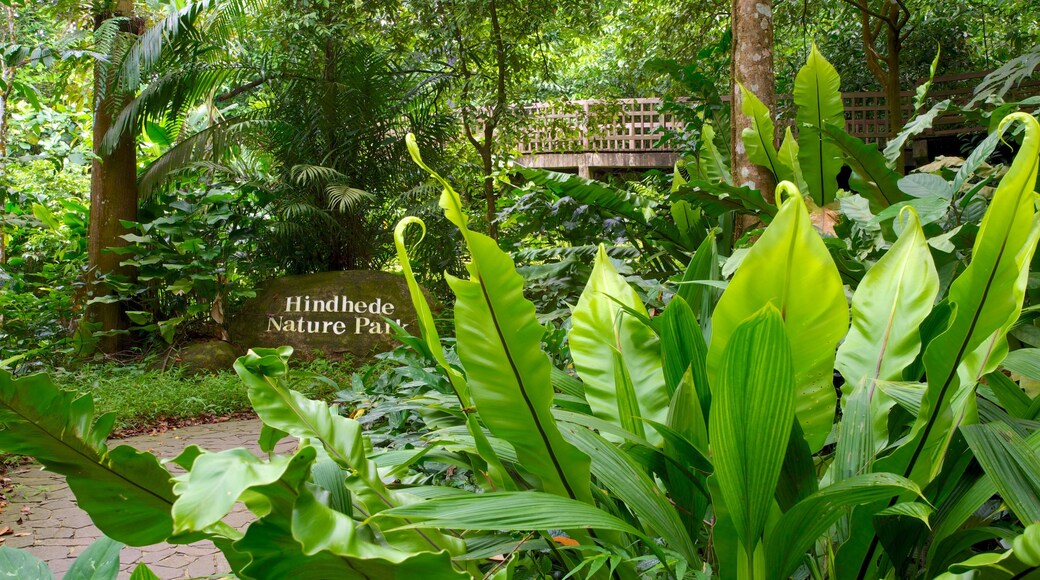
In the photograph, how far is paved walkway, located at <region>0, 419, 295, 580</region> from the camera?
2592mm

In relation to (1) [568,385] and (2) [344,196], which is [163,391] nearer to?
(2) [344,196]

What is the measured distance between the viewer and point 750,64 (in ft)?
9.49

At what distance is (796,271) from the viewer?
2.77 feet

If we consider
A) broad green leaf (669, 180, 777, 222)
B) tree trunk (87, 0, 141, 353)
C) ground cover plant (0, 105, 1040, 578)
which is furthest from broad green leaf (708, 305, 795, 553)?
tree trunk (87, 0, 141, 353)

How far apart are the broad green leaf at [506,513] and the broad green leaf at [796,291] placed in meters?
0.22

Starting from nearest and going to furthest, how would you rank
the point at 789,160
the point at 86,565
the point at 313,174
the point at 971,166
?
1. the point at 86,565
2. the point at 971,166
3. the point at 789,160
4. the point at 313,174

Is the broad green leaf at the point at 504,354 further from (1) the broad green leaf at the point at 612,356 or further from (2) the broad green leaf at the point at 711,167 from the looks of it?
(2) the broad green leaf at the point at 711,167

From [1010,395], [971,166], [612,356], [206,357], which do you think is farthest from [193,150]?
[1010,395]

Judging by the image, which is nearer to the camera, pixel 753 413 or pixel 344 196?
pixel 753 413

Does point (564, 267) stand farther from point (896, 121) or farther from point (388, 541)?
point (896, 121)

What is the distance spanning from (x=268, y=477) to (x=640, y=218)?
8.33 ft

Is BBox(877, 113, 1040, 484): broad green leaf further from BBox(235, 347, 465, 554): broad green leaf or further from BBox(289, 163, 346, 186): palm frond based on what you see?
BBox(289, 163, 346, 186): palm frond

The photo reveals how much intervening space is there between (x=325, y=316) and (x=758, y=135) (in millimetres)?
4910

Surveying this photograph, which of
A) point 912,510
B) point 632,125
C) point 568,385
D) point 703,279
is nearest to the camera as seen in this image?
point 912,510
